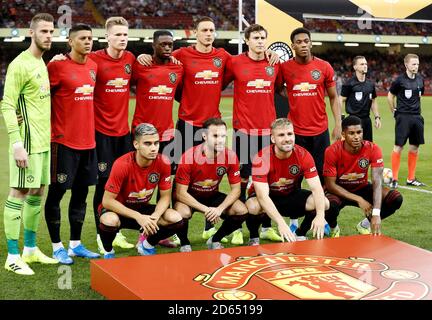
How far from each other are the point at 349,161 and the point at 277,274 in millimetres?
2022

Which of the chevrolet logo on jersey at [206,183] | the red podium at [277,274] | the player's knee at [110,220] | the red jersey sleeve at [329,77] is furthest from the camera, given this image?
the red jersey sleeve at [329,77]

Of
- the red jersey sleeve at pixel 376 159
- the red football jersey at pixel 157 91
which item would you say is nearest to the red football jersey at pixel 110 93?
the red football jersey at pixel 157 91

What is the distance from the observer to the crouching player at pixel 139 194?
5.10m

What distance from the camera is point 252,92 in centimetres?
606

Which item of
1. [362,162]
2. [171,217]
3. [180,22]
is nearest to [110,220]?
[171,217]

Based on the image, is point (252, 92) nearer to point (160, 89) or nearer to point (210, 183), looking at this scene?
point (160, 89)

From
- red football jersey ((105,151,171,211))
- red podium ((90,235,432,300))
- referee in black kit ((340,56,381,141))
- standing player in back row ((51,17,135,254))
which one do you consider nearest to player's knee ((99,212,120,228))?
red football jersey ((105,151,171,211))

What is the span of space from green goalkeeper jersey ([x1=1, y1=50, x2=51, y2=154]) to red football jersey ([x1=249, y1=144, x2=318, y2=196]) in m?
1.76

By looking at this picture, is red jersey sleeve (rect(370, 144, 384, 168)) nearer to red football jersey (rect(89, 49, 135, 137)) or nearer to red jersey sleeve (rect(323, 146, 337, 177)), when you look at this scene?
red jersey sleeve (rect(323, 146, 337, 177))

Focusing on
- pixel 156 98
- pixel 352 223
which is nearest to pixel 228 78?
pixel 156 98

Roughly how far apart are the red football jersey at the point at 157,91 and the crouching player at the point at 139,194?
0.61 meters

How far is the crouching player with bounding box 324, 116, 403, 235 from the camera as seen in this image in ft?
19.3

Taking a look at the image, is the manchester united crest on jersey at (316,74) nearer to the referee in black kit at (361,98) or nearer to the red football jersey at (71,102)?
the red football jersey at (71,102)

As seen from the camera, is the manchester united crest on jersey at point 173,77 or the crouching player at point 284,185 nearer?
the crouching player at point 284,185
